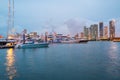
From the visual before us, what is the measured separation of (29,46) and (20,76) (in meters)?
80.9

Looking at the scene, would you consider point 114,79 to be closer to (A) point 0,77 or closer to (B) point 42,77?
(B) point 42,77

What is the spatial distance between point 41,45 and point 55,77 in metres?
86.7

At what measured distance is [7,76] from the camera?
2939cm

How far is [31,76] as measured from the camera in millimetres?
29500

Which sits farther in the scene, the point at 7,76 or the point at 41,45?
the point at 41,45

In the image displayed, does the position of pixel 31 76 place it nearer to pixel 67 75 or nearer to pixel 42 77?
pixel 42 77

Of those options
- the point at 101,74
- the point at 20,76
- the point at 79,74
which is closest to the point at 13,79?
the point at 20,76

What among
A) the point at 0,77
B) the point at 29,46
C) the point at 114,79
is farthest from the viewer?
the point at 29,46

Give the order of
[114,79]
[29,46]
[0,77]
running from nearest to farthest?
[114,79]
[0,77]
[29,46]

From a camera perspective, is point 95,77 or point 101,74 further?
point 101,74

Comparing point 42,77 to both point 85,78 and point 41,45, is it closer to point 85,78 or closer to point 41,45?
point 85,78

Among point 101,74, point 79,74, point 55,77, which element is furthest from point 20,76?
point 101,74

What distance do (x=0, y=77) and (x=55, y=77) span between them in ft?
22.4

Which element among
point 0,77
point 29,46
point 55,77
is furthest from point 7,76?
point 29,46
